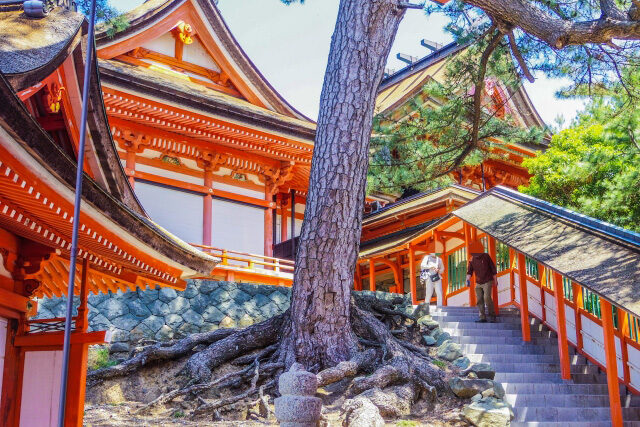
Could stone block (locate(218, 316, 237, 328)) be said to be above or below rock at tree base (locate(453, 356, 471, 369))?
above

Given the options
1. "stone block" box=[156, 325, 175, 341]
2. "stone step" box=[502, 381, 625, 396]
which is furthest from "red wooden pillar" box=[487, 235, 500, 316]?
"stone block" box=[156, 325, 175, 341]

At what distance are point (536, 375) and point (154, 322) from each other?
20.3 feet

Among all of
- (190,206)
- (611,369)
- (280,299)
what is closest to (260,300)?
(280,299)

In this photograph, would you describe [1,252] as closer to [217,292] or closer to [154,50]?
[217,292]

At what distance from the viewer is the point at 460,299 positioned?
15883 mm

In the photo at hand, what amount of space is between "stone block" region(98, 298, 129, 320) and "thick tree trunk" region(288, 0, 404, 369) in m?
3.77

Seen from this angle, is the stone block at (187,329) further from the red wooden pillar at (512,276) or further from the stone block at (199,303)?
the red wooden pillar at (512,276)

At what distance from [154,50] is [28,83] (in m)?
12.8

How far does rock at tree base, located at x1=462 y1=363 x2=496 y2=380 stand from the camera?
9.98 meters

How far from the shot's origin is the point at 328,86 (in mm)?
10609

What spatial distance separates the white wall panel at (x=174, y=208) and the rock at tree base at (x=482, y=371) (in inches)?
318

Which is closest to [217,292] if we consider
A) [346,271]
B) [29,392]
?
[346,271]

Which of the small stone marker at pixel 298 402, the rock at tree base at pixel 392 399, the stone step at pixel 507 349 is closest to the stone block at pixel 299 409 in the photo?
the small stone marker at pixel 298 402

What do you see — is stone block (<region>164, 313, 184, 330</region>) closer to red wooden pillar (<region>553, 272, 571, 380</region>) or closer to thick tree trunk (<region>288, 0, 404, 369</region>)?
thick tree trunk (<region>288, 0, 404, 369</region>)
